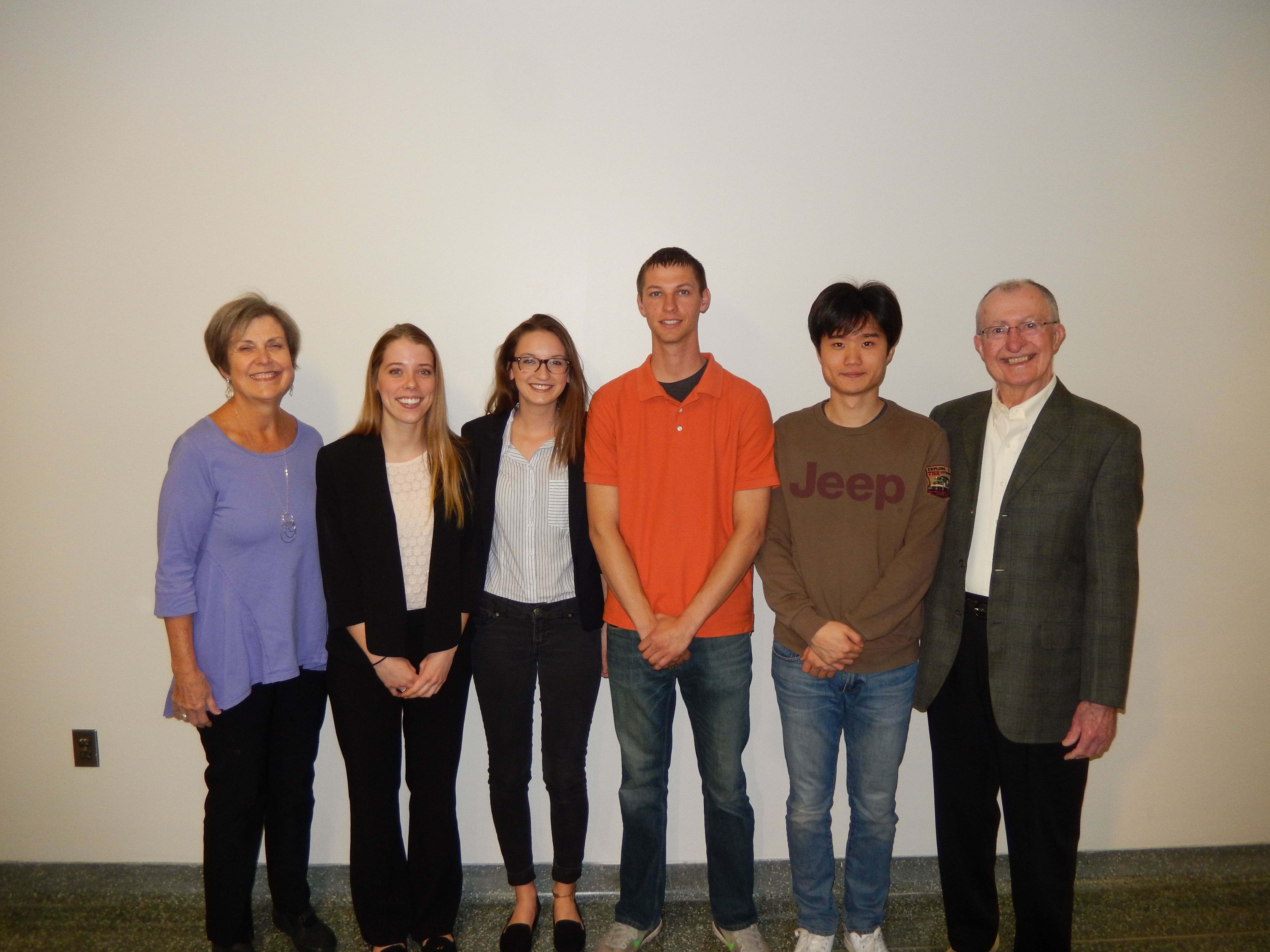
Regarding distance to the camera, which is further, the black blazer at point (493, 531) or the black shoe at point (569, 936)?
the black shoe at point (569, 936)

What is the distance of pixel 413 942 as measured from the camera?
2.13m

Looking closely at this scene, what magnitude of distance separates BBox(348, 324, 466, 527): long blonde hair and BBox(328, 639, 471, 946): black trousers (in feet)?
1.52

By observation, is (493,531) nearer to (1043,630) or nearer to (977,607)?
(977,607)

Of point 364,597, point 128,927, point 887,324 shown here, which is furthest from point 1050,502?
point 128,927

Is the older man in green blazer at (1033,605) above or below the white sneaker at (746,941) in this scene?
above

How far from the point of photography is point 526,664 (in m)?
1.96

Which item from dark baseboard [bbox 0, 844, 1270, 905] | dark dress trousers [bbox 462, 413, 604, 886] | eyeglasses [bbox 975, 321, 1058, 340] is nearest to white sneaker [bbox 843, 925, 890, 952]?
dark baseboard [bbox 0, 844, 1270, 905]

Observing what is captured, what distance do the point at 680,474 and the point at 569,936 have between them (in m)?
1.44

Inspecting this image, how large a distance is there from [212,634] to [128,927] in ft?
4.03

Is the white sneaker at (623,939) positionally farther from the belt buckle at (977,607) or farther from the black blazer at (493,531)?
the belt buckle at (977,607)

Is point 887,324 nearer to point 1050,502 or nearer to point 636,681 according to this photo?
point 1050,502

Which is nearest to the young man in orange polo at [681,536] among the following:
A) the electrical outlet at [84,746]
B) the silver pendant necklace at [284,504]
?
the silver pendant necklace at [284,504]

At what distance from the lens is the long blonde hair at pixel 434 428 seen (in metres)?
1.88

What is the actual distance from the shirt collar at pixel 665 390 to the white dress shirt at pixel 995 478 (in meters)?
0.77
